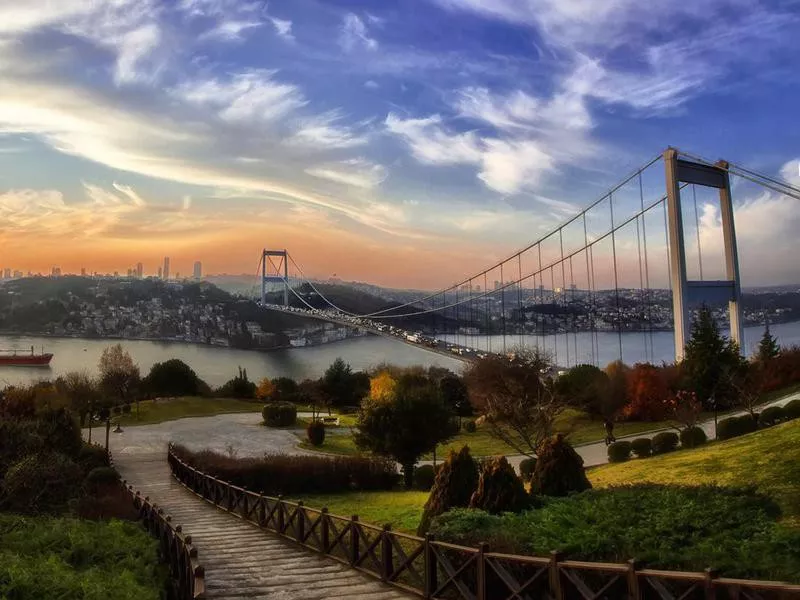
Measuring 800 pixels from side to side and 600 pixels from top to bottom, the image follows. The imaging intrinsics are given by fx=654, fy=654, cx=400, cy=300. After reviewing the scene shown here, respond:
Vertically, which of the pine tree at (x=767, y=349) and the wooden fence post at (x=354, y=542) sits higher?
the pine tree at (x=767, y=349)

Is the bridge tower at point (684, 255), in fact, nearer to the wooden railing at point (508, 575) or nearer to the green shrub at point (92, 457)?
the wooden railing at point (508, 575)

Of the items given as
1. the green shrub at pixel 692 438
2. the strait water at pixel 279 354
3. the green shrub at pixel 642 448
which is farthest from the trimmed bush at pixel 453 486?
the strait water at pixel 279 354

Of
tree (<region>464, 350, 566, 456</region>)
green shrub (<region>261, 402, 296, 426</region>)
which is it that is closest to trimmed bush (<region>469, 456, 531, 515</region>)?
tree (<region>464, 350, 566, 456</region>)

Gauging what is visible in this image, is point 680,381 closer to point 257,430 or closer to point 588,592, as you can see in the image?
point 257,430

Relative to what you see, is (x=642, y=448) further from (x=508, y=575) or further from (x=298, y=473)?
(x=508, y=575)

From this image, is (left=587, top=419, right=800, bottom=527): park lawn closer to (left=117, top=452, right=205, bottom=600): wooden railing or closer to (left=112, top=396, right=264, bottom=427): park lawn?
(left=117, top=452, right=205, bottom=600): wooden railing

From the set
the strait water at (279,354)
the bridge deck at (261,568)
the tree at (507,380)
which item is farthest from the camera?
the strait water at (279,354)
